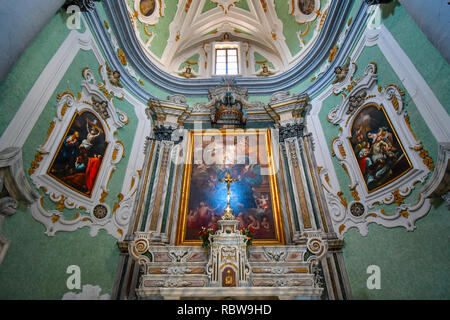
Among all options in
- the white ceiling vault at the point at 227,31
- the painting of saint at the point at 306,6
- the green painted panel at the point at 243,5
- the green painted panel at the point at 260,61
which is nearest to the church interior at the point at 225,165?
the painting of saint at the point at 306,6

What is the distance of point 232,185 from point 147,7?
22.3 feet

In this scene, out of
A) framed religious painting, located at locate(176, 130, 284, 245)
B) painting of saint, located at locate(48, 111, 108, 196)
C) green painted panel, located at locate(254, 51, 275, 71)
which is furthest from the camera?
green painted panel, located at locate(254, 51, 275, 71)

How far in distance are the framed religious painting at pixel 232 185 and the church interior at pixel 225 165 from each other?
4 cm

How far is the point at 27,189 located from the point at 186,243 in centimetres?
314

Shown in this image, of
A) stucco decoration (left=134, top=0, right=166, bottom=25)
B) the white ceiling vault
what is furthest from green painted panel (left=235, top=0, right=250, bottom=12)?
stucco decoration (left=134, top=0, right=166, bottom=25)

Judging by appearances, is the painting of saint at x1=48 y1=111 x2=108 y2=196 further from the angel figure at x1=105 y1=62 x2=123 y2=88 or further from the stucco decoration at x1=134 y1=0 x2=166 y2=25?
the stucco decoration at x1=134 y1=0 x2=166 y2=25

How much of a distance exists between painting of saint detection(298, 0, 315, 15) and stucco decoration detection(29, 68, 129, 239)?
23.5ft

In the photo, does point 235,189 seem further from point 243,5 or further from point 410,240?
point 243,5

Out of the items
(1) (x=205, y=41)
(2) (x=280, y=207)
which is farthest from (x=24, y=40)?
(1) (x=205, y=41)

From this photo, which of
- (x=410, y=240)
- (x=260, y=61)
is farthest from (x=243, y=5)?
(x=410, y=240)

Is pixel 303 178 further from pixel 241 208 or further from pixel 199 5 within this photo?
pixel 199 5

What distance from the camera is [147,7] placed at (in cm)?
794

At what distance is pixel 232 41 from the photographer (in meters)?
10.3

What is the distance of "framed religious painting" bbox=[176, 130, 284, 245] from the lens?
557 centimetres
